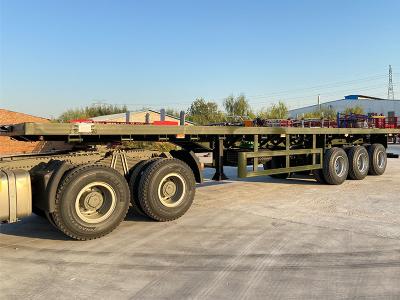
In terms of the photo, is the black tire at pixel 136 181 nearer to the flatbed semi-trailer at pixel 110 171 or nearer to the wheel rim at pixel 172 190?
the flatbed semi-trailer at pixel 110 171

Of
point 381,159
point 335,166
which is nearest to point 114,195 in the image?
point 335,166

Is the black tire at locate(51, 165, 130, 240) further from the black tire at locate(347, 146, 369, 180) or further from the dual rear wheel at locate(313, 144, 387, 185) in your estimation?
the black tire at locate(347, 146, 369, 180)

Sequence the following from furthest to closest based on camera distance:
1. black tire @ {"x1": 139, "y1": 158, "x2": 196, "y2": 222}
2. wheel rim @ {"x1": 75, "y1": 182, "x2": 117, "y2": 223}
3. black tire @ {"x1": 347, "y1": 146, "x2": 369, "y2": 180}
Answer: black tire @ {"x1": 347, "y1": 146, "x2": 369, "y2": 180} → black tire @ {"x1": 139, "y1": 158, "x2": 196, "y2": 222} → wheel rim @ {"x1": 75, "y1": 182, "x2": 117, "y2": 223}

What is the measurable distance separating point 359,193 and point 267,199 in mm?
2375

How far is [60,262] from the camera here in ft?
15.2

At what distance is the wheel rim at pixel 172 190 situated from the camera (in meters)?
6.44

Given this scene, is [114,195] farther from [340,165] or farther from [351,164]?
[351,164]

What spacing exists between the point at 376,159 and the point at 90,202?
31.3 feet

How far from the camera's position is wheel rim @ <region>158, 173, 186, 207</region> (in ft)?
21.1

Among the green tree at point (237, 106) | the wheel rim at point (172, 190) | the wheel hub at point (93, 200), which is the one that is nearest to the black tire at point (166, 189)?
the wheel rim at point (172, 190)

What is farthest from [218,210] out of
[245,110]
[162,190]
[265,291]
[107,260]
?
[245,110]

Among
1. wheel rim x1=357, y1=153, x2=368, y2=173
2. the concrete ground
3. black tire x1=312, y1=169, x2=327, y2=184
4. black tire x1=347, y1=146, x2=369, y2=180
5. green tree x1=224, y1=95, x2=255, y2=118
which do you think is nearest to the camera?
the concrete ground

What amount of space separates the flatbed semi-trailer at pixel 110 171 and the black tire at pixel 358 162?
8.45 feet

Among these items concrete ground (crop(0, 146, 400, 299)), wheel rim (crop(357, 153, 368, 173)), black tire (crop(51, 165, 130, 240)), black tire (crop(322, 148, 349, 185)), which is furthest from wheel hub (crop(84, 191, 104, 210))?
wheel rim (crop(357, 153, 368, 173))
